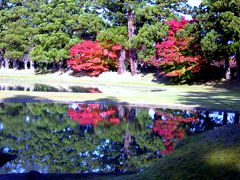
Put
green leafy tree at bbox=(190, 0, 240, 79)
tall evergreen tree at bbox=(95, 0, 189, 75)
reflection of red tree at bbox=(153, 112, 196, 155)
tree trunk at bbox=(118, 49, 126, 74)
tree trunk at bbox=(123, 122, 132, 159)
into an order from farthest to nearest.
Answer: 1. tree trunk at bbox=(118, 49, 126, 74)
2. tall evergreen tree at bbox=(95, 0, 189, 75)
3. green leafy tree at bbox=(190, 0, 240, 79)
4. reflection of red tree at bbox=(153, 112, 196, 155)
5. tree trunk at bbox=(123, 122, 132, 159)

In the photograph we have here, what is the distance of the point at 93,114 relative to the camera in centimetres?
1955

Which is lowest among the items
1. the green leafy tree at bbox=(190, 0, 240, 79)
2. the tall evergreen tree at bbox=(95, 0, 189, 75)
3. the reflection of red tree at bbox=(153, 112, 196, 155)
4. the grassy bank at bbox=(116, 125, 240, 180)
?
the reflection of red tree at bbox=(153, 112, 196, 155)

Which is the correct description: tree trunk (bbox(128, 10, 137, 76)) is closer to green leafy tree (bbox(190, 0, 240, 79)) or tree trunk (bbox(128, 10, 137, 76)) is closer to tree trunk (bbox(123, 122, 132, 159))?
green leafy tree (bbox(190, 0, 240, 79))

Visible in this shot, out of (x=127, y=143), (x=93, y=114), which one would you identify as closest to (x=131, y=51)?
(x=93, y=114)

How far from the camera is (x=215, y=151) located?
207 inches

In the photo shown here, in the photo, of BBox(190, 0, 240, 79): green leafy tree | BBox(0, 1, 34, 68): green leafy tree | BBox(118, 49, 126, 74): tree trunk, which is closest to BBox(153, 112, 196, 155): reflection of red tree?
BBox(190, 0, 240, 79): green leafy tree

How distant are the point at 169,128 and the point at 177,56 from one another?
25.5 m

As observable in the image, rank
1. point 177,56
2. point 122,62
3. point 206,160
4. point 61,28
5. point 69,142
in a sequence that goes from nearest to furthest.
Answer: point 206,160
point 69,142
point 177,56
point 122,62
point 61,28

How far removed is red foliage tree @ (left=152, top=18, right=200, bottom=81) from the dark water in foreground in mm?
19982

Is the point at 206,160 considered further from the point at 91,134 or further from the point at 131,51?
the point at 131,51

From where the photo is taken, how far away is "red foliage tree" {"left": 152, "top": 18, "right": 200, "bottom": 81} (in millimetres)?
40125

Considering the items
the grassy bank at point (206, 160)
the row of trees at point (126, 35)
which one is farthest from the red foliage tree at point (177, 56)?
the grassy bank at point (206, 160)

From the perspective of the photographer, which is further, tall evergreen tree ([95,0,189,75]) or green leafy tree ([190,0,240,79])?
tall evergreen tree ([95,0,189,75])

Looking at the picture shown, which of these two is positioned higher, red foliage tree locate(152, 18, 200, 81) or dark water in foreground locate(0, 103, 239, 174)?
red foliage tree locate(152, 18, 200, 81)
